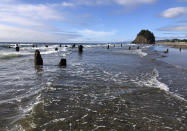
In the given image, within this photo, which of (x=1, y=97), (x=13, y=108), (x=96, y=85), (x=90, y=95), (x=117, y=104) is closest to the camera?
(x=13, y=108)

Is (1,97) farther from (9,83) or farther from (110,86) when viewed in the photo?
(110,86)

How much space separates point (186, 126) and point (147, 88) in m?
4.03

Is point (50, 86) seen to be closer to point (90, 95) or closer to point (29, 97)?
point (29, 97)

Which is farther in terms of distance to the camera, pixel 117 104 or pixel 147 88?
pixel 147 88

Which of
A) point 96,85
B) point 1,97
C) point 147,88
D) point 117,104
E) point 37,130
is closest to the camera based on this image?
point 37,130

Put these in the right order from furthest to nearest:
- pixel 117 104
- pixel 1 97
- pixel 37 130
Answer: pixel 1 97 → pixel 117 104 → pixel 37 130

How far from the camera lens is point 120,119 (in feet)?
17.2

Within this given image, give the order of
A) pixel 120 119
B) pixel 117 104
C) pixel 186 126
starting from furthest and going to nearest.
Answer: pixel 117 104, pixel 120 119, pixel 186 126

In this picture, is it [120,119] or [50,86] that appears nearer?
[120,119]

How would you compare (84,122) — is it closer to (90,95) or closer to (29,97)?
(90,95)

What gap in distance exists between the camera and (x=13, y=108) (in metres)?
5.95

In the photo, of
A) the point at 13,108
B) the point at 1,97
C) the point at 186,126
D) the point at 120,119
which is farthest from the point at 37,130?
the point at 186,126

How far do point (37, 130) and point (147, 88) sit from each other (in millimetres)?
6416

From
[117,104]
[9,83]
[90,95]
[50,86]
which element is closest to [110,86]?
[90,95]
